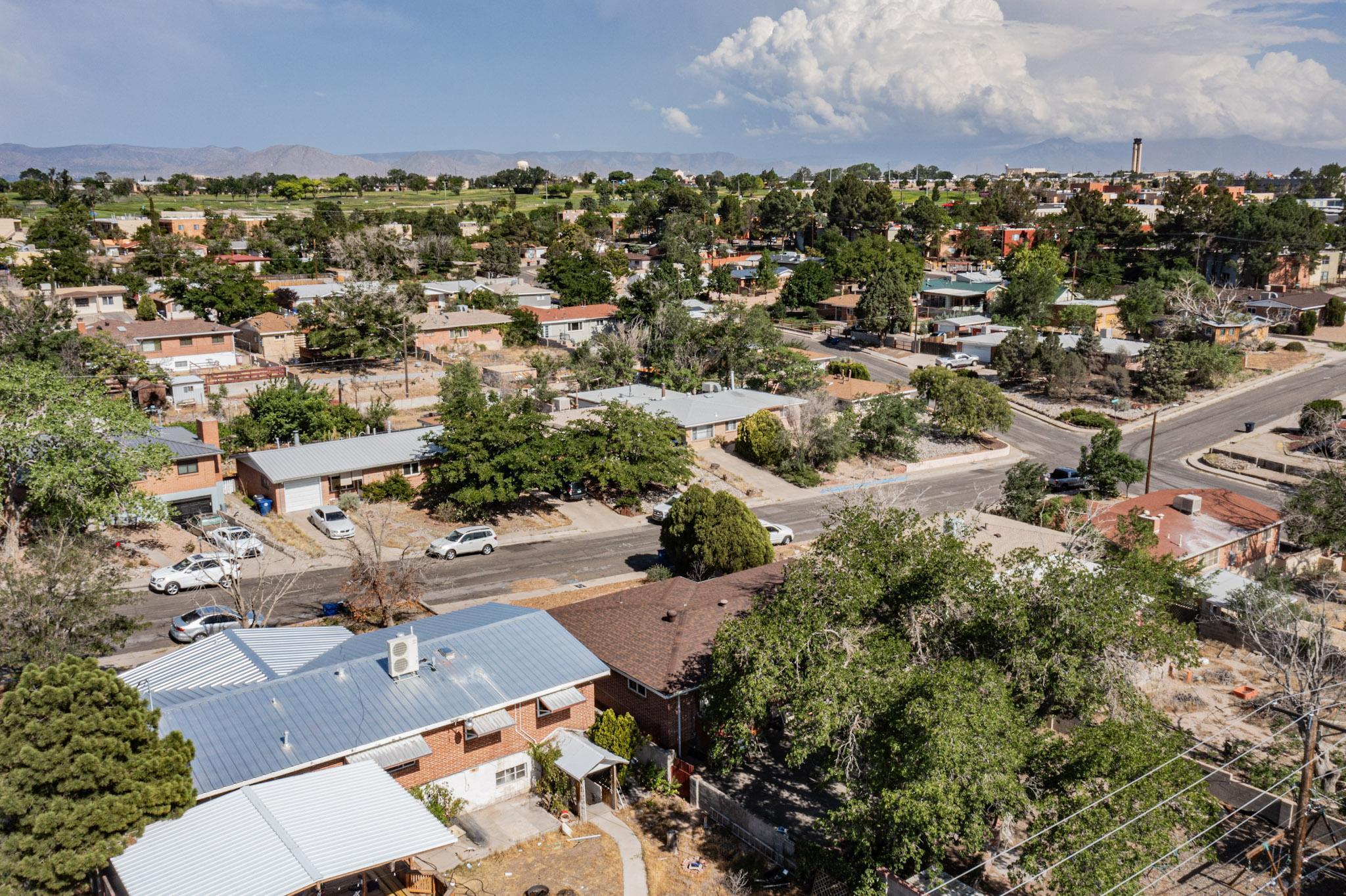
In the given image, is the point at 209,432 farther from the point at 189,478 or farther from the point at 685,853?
the point at 685,853

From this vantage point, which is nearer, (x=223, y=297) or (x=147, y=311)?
(x=147, y=311)

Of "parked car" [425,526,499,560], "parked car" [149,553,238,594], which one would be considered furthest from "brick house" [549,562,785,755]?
"parked car" [149,553,238,594]

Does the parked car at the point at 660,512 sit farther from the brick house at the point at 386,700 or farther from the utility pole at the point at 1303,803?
the utility pole at the point at 1303,803

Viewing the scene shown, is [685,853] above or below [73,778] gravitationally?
below

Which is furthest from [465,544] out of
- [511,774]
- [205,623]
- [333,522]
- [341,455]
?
[511,774]

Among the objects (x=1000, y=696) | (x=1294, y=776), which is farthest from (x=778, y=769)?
(x=1294, y=776)

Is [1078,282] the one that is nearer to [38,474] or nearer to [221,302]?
[221,302]

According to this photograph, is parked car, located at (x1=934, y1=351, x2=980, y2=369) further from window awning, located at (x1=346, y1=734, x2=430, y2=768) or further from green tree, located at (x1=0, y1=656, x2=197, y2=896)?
green tree, located at (x1=0, y1=656, x2=197, y2=896)
